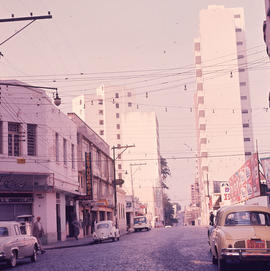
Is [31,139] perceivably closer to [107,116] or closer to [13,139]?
[13,139]

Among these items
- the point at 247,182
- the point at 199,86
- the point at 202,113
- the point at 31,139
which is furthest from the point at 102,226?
the point at 199,86

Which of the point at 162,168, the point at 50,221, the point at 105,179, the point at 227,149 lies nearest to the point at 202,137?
the point at 227,149

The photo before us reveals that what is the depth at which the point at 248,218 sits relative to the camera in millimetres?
14266

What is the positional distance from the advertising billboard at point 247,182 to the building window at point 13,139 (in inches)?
676

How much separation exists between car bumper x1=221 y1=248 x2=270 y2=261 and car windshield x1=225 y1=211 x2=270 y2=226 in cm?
113

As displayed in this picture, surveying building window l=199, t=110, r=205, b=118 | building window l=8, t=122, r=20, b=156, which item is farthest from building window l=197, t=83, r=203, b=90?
building window l=8, t=122, r=20, b=156

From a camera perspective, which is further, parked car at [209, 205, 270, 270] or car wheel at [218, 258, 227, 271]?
car wheel at [218, 258, 227, 271]

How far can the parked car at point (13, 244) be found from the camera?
721 inches

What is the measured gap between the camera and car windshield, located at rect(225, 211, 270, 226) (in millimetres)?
14141

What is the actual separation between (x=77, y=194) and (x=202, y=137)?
209ft

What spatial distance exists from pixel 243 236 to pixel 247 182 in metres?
32.3

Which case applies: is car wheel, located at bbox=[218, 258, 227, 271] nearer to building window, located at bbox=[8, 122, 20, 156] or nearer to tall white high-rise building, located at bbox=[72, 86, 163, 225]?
building window, located at bbox=[8, 122, 20, 156]

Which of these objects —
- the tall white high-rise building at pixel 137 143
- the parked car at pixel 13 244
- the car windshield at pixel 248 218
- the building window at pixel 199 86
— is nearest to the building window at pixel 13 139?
the parked car at pixel 13 244

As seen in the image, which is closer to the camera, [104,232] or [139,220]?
[104,232]
